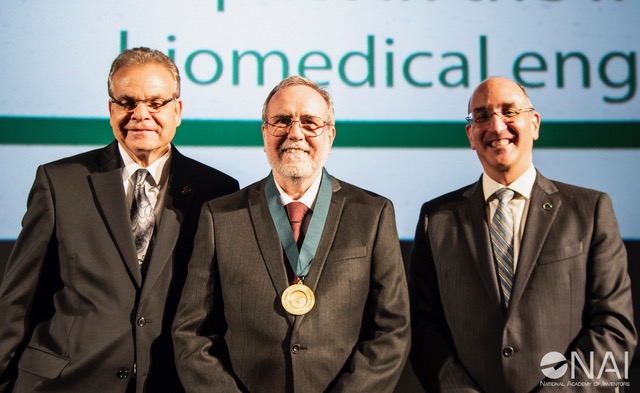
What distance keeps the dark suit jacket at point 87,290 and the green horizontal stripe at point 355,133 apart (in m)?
0.81

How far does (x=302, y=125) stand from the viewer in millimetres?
2516

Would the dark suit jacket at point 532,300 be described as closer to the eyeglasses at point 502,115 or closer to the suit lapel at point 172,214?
the eyeglasses at point 502,115

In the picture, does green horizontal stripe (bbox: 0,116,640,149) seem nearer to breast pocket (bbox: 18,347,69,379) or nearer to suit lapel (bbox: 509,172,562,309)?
suit lapel (bbox: 509,172,562,309)

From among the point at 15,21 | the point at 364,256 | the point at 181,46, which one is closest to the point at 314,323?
the point at 364,256

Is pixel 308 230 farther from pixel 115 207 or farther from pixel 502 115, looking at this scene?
pixel 502 115

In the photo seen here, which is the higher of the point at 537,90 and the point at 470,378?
the point at 537,90

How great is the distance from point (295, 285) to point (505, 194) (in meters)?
0.86

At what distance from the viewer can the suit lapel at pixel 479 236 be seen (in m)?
2.46

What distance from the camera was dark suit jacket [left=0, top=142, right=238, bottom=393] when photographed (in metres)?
2.43

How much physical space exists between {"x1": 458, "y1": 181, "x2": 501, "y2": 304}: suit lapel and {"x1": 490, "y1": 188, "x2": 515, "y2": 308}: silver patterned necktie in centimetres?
3

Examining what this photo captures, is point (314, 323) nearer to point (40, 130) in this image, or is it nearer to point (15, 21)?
point (40, 130)

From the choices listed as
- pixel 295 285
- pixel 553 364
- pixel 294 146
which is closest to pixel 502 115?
pixel 294 146

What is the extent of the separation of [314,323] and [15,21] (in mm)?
2199

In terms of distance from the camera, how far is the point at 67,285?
8.14 feet
